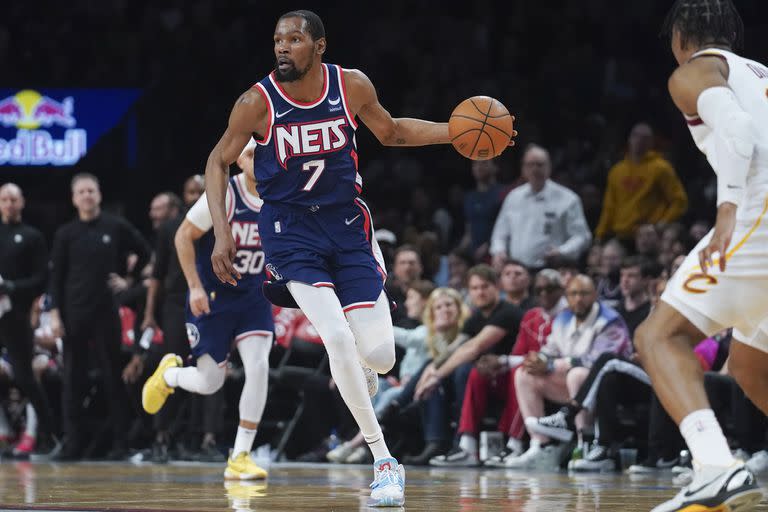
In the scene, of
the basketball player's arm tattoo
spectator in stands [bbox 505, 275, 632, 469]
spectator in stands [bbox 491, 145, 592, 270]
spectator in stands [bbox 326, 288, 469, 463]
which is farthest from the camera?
spectator in stands [bbox 491, 145, 592, 270]

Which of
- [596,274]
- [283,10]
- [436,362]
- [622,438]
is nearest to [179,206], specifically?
[436,362]

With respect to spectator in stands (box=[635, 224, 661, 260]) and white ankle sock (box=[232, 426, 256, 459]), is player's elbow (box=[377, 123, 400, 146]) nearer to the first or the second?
white ankle sock (box=[232, 426, 256, 459])

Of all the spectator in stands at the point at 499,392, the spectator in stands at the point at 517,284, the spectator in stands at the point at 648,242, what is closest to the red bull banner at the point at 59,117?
the spectator in stands at the point at 517,284

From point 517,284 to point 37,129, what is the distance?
24.4ft

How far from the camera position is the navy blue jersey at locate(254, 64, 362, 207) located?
235 inches

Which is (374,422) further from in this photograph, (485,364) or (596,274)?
(596,274)

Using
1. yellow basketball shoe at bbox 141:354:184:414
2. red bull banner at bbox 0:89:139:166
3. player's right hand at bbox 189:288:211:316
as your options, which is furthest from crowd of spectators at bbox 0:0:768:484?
player's right hand at bbox 189:288:211:316

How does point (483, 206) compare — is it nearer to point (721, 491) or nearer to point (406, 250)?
point (406, 250)

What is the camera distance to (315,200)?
6047 millimetres

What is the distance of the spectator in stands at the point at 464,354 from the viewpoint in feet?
32.2

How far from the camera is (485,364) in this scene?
31.6 ft

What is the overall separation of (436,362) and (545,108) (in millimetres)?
4759

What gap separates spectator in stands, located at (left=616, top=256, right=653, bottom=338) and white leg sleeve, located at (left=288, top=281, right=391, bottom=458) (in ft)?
13.3

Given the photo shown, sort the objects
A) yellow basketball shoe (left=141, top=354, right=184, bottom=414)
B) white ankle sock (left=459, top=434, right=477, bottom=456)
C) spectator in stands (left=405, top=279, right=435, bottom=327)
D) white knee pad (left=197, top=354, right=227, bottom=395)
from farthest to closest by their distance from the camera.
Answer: spectator in stands (left=405, top=279, right=435, bottom=327) → white ankle sock (left=459, top=434, right=477, bottom=456) → yellow basketball shoe (left=141, top=354, right=184, bottom=414) → white knee pad (left=197, top=354, right=227, bottom=395)
